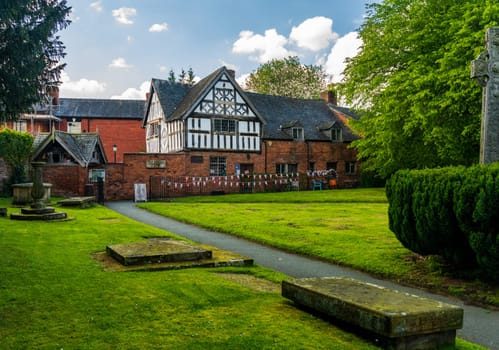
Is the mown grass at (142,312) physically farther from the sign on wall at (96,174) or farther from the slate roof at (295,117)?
the slate roof at (295,117)

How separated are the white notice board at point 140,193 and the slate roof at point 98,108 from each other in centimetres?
2560

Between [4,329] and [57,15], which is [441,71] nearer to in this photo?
[57,15]

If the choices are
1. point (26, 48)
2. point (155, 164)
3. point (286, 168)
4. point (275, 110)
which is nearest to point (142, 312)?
point (26, 48)

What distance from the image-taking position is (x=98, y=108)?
5303 cm

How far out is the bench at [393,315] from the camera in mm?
4469

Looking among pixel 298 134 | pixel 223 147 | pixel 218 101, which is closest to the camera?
pixel 218 101

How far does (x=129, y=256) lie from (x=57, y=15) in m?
5.63

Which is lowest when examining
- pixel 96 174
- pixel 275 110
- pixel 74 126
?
pixel 96 174

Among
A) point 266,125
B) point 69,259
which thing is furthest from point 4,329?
point 266,125

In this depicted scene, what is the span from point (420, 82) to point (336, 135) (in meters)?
18.3

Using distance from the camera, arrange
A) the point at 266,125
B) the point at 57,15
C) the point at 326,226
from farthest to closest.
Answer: the point at 266,125 < the point at 326,226 < the point at 57,15

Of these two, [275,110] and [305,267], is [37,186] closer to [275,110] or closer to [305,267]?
[305,267]

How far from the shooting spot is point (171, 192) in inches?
1298

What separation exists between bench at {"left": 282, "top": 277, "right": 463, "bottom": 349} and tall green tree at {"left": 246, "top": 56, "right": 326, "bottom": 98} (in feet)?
191
